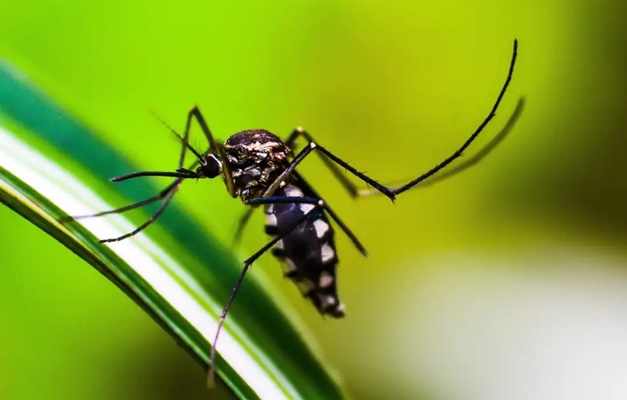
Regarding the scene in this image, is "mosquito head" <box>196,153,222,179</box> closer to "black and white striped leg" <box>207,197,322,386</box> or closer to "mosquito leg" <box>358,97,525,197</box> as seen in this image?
"black and white striped leg" <box>207,197,322,386</box>

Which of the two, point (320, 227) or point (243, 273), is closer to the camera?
point (243, 273)

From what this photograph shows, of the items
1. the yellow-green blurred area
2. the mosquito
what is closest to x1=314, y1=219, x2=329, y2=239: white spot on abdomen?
the mosquito

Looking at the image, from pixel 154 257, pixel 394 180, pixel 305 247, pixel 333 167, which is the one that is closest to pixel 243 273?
pixel 154 257

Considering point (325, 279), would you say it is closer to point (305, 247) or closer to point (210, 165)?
point (305, 247)

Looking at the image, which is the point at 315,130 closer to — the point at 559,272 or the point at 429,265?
the point at 429,265

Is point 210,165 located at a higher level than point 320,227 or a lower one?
higher

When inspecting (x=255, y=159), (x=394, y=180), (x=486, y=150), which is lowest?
(x=394, y=180)

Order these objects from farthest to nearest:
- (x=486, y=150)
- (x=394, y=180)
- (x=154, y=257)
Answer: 1. (x=394, y=180)
2. (x=486, y=150)
3. (x=154, y=257)
